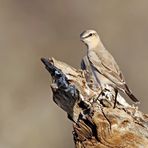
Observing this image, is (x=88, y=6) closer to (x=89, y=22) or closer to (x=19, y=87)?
(x=89, y=22)

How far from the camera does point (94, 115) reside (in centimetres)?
844

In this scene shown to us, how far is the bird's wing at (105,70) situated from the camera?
9.48m

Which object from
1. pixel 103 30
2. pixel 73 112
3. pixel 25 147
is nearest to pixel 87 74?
pixel 73 112

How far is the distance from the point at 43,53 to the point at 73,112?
7772 millimetres

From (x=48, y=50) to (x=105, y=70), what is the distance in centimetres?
702

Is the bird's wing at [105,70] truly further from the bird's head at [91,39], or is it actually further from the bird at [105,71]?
the bird's head at [91,39]

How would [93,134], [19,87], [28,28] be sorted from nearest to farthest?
[93,134], [19,87], [28,28]

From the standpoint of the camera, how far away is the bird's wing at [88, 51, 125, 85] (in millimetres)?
9481

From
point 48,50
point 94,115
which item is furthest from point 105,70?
Result: point 48,50

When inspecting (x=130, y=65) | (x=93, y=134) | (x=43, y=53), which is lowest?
(x=93, y=134)

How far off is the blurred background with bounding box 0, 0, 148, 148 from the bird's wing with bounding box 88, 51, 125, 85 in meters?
3.73

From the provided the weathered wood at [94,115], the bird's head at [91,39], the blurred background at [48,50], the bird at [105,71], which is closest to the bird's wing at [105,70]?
the bird at [105,71]

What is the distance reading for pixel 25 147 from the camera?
13.6 m

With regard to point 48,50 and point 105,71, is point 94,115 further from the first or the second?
point 48,50
